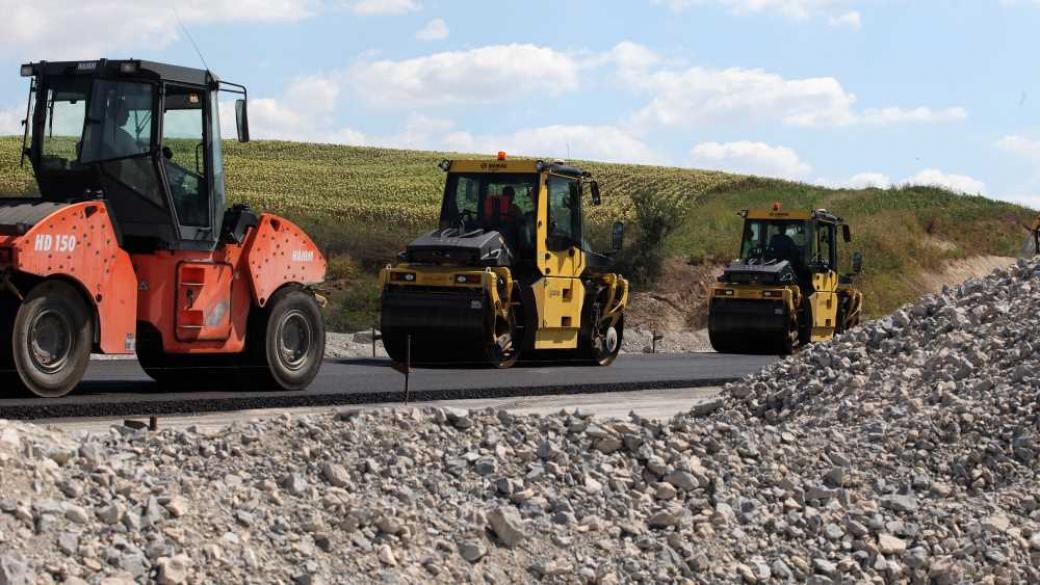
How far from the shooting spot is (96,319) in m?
11.9

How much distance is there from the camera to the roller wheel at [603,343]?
19.7 metres

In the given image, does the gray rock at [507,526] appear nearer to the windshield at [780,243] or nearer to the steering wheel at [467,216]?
the steering wheel at [467,216]

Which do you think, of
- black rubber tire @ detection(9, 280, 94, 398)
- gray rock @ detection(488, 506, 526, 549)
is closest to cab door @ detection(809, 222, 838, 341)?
black rubber tire @ detection(9, 280, 94, 398)

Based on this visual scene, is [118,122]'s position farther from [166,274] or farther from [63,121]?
[166,274]

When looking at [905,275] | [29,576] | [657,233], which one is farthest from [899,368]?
[905,275]

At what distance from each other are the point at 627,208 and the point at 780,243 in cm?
2424

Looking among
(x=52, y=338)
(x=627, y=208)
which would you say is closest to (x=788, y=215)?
(x=52, y=338)

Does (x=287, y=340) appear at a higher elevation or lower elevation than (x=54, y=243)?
lower

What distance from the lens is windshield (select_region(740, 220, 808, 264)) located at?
84.2 feet

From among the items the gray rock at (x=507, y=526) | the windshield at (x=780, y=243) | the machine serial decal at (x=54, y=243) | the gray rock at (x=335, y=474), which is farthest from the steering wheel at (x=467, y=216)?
the gray rock at (x=507, y=526)

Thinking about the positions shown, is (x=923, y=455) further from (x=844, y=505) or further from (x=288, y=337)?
(x=288, y=337)

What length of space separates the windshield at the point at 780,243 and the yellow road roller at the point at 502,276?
628cm

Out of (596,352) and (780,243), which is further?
(780,243)

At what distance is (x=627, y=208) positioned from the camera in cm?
4984
